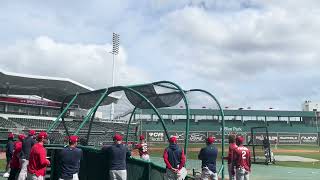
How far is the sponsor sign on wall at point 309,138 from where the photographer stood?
69312 mm

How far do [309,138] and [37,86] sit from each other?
46.6 m

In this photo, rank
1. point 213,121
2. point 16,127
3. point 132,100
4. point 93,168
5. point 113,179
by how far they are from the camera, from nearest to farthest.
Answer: point 113,179
point 93,168
point 132,100
point 16,127
point 213,121

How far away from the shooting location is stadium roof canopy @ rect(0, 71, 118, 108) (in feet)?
181

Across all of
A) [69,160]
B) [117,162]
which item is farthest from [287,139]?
[69,160]

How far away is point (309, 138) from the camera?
70375mm

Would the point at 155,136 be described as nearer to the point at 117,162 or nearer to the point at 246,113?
the point at 246,113

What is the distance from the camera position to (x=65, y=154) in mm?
7723

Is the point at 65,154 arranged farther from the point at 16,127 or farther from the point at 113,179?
the point at 16,127

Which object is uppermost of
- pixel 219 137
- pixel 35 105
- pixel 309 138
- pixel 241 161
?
pixel 35 105

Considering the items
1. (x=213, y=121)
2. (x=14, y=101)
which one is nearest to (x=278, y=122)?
(x=213, y=121)

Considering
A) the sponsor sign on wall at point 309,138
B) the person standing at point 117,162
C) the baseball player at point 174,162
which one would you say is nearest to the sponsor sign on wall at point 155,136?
the sponsor sign on wall at point 309,138

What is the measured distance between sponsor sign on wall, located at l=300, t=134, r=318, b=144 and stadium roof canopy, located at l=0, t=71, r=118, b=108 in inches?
1302

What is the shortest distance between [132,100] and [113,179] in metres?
10.0

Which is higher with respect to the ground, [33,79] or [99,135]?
[33,79]
